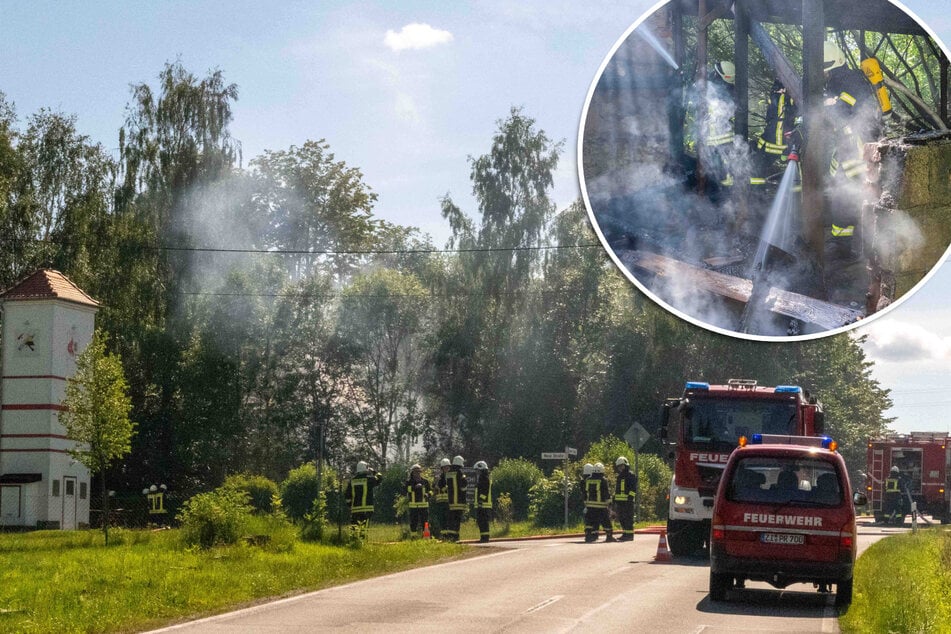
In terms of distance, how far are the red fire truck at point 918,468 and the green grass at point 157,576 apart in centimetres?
2702

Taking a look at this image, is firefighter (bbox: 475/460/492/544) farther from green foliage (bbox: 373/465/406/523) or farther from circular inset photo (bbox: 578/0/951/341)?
circular inset photo (bbox: 578/0/951/341)

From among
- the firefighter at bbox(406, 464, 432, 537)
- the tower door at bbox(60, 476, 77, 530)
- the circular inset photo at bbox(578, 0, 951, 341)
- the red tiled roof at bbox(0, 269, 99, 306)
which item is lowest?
the tower door at bbox(60, 476, 77, 530)

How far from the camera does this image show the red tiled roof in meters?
45.7

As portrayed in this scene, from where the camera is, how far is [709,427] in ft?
72.3

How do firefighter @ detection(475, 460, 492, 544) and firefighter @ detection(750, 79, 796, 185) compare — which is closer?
firefighter @ detection(750, 79, 796, 185)

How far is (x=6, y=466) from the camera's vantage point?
45.4 metres

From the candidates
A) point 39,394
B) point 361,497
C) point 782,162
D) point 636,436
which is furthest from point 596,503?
point 39,394

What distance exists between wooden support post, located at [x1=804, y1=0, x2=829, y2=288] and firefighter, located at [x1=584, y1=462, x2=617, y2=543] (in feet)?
72.3

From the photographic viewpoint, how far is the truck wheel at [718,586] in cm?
1600

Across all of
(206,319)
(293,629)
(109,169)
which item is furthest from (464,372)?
(293,629)

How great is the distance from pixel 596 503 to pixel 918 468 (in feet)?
80.2

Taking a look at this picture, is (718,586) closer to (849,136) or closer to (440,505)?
(849,136)

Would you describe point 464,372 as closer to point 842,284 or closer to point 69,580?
point 69,580

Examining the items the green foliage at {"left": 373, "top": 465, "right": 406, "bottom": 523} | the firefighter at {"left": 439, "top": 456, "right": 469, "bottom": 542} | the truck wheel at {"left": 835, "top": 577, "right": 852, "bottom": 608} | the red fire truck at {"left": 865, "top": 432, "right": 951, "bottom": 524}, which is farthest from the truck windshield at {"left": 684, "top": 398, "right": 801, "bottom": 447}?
the red fire truck at {"left": 865, "top": 432, "right": 951, "bottom": 524}
